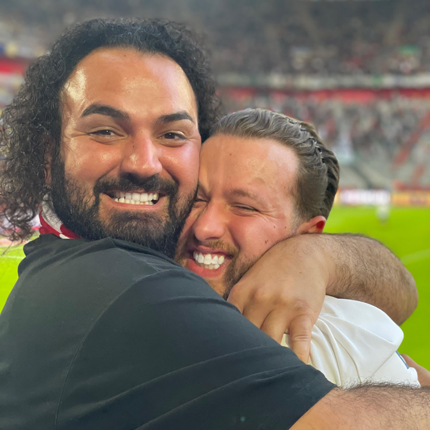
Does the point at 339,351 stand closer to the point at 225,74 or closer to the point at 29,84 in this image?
the point at 29,84

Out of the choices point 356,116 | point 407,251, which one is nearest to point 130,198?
point 407,251

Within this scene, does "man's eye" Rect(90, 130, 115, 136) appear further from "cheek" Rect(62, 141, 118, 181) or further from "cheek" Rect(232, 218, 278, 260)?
"cheek" Rect(232, 218, 278, 260)

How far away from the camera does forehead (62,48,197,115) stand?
233 centimetres

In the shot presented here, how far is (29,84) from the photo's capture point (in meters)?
2.88

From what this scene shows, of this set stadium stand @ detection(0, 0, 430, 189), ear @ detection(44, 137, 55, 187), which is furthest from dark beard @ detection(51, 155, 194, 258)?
stadium stand @ detection(0, 0, 430, 189)

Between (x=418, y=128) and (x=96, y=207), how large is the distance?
111 ft

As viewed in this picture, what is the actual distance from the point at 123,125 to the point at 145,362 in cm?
116

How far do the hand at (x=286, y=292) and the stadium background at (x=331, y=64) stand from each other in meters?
25.6

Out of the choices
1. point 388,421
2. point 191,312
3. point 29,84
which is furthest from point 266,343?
point 29,84

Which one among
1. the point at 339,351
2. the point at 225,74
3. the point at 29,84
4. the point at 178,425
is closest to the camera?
the point at 178,425

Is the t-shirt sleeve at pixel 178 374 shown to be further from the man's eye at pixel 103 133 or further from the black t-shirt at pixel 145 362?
the man's eye at pixel 103 133

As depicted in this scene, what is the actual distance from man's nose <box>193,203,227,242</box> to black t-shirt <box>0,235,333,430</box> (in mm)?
755

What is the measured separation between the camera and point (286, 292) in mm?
2262

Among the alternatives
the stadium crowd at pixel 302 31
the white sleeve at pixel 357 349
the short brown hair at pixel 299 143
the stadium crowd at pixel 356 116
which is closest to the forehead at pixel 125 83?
the short brown hair at pixel 299 143
